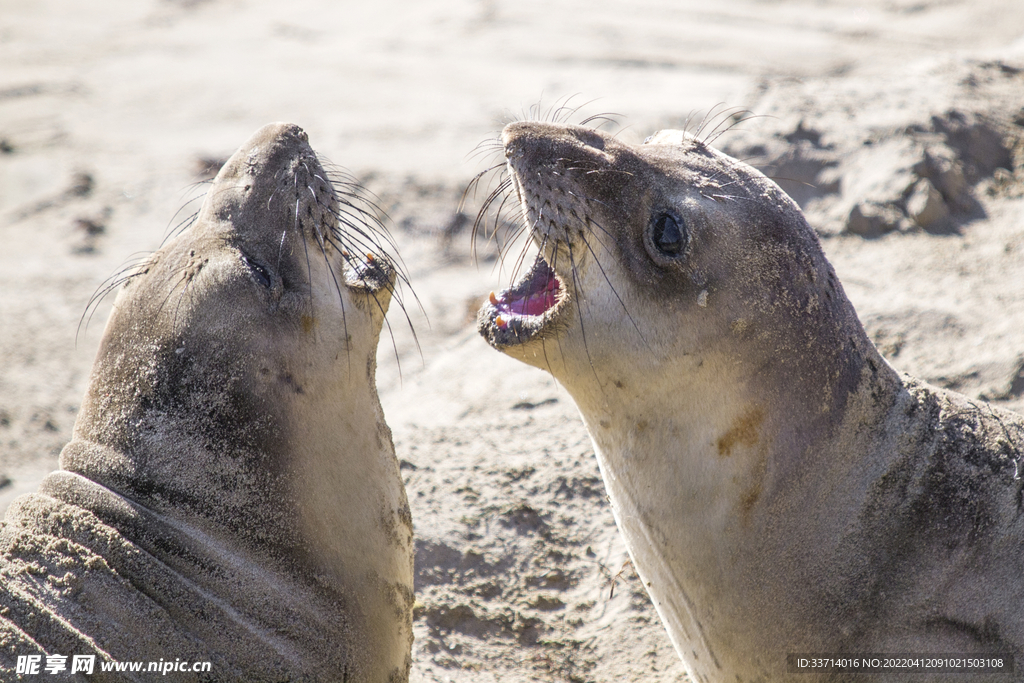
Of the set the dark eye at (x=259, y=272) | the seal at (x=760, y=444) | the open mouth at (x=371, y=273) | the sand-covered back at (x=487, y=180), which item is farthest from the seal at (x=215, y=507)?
the sand-covered back at (x=487, y=180)

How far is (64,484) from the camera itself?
3018 mm

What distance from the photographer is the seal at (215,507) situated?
283 centimetres

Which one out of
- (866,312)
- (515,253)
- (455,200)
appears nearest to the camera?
(866,312)

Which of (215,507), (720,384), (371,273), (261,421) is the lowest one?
(215,507)

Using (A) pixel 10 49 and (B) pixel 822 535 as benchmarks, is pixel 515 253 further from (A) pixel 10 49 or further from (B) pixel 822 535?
(A) pixel 10 49

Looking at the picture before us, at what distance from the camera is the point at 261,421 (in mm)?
2977

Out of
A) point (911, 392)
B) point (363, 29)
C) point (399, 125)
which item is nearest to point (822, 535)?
point (911, 392)

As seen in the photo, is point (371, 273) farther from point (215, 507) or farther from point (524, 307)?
point (215, 507)

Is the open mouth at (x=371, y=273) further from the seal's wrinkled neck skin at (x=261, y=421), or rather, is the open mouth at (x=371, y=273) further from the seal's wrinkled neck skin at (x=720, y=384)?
the seal's wrinkled neck skin at (x=720, y=384)

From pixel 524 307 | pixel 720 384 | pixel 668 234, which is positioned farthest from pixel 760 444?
pixel 524 307

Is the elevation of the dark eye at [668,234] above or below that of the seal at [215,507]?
above

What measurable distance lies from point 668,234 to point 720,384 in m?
0.49

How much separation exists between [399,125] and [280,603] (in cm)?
734

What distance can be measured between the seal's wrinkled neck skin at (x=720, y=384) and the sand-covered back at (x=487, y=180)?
0.97 metres
